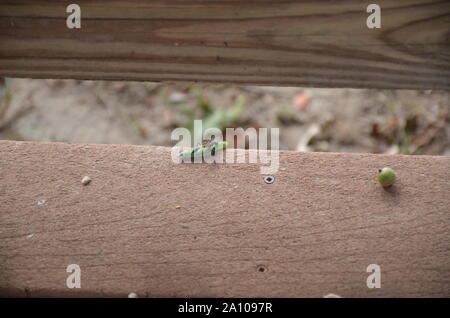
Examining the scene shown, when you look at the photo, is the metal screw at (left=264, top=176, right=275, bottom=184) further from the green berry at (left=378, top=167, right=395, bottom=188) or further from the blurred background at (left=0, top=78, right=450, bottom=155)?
the blurred background at (left=0, top=78, right=450, bottom=155)

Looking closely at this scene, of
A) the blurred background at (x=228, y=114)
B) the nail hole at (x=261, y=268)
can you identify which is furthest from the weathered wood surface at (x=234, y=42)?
the blurred background at (x=228, y=114)

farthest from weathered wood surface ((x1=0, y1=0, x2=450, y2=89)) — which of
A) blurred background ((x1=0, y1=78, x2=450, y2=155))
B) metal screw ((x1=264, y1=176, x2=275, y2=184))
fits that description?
blurred background ((x1=0, y1=78, x2=450, y2=155))

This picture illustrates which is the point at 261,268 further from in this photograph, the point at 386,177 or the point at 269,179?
the point at 386,177

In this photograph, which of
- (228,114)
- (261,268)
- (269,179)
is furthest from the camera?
(228,114)

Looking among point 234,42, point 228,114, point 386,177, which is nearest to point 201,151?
point 234,42

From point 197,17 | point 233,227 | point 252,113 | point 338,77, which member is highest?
point 252,113

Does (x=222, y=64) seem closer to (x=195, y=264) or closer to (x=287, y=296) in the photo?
(x=195, y=264)
